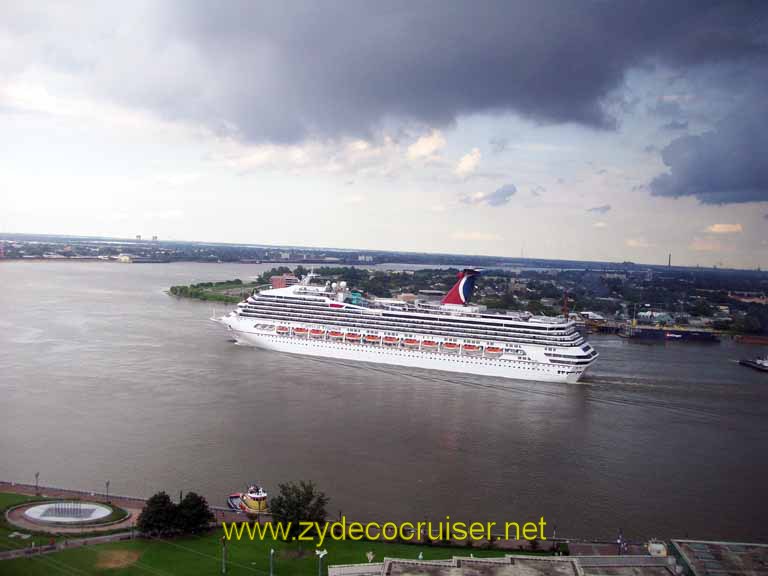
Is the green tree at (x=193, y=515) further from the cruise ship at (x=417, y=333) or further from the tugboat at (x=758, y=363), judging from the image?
the tugboat at (x=758, y=363)

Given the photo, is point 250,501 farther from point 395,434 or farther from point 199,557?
point 395,434

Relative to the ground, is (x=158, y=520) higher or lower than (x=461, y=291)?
lower

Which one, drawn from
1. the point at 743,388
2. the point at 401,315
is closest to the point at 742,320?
the point at 743,388

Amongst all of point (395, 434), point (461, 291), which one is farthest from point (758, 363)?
point (395, 434)

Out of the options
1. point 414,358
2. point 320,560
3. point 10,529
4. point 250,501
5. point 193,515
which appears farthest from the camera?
point 414,358

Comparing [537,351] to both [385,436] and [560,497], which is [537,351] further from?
[560,497]

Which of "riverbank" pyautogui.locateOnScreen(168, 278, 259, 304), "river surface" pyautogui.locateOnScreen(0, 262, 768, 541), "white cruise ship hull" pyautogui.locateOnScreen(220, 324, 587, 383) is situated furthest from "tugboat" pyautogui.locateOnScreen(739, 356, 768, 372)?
"riverbank" pyautogui.locateOnScreen(168, 278, 259, 304)

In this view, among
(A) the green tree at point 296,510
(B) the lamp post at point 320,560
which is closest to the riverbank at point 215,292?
(A) the green tree at point 296,510
